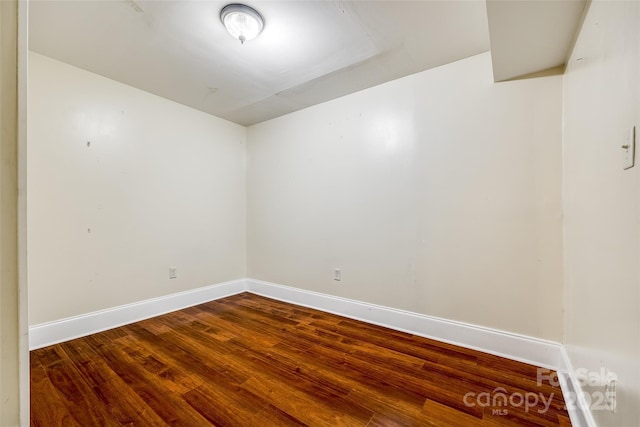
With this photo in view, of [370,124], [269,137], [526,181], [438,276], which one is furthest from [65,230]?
[526,181]

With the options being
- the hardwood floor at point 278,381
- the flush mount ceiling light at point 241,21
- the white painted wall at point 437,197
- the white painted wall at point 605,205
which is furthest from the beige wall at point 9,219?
the white painted wall at point 437,197

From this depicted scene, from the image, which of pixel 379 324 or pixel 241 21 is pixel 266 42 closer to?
pixel 241 21

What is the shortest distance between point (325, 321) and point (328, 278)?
450mm

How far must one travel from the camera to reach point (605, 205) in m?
1.05

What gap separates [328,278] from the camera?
2.82m

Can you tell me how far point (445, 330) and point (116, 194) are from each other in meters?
3.13

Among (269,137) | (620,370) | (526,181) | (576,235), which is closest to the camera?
(620,370)

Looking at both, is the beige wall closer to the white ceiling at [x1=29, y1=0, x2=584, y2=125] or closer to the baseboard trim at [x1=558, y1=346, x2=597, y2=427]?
the white ceiling at [x1=29, y1=0, x2=584, y2=125]

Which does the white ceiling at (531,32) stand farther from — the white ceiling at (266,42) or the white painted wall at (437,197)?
the white painted wall at (437,197)

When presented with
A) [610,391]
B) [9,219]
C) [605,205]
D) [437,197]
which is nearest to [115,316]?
[9,219]

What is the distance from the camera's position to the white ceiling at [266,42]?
1.58m

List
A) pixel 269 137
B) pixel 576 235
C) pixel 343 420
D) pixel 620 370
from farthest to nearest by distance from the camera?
pixel 269 137 → pixel 576 235 → pixel 343 420 → pixel 620 370

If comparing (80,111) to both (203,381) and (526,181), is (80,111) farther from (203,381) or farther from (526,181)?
(526,181)

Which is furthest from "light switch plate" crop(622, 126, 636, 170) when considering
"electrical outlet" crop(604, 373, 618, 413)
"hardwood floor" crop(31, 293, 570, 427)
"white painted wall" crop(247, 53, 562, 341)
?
"hardwood floor" crop(31, 293, 570, 427)
